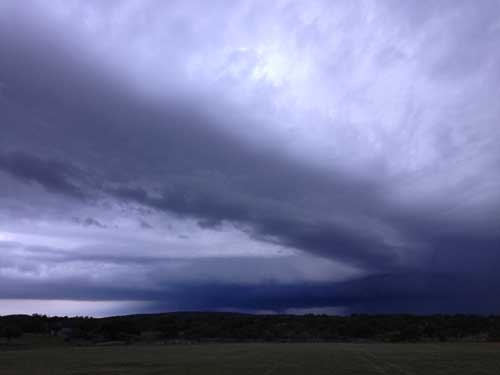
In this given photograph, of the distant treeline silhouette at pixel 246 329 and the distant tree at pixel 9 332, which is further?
the distant treeline silhouette at pixel 246 329

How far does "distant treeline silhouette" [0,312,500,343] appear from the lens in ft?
486

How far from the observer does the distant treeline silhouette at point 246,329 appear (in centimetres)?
14823

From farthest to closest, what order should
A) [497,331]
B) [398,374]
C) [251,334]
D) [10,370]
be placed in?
1. [251,334]
2. [497,331]
3. [10,370]
4. [398,374]

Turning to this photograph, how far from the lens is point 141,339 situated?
144875 mm

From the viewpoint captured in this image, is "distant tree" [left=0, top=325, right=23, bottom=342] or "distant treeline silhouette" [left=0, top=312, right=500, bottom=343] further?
"distant treeline silhouette" [left=0, top=312, right=500, bottom=343]

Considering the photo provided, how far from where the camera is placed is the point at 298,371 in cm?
4444

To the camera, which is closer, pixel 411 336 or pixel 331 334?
pixel 411 336

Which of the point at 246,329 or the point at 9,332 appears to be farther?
the point at 246,329

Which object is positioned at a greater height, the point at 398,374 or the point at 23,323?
the point at 23,323

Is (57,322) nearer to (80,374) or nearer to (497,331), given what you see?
(497,331)

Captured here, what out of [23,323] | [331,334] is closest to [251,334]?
[331,334]

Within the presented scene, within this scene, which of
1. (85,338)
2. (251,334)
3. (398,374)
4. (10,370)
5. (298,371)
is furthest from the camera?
(251,334)

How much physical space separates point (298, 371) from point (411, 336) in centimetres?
11999

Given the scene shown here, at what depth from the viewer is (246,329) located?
17425 cm
